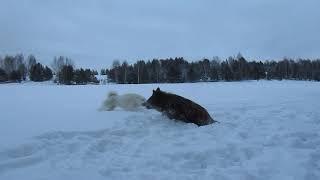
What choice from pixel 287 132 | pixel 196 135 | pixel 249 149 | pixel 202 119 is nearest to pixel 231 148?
pixel 249 149

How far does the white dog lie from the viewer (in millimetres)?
13344

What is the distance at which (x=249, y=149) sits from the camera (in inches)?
295

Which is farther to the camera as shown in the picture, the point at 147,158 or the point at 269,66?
the point at 269,66

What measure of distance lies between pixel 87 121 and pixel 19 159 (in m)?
4.12

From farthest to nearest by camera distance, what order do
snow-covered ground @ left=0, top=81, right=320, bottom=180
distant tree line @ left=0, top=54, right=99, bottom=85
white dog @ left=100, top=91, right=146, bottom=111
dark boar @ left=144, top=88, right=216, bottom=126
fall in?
distant tree line @ left=0, top=54, right=99, bottom=85 < white dog @ left=100, top=91, right=146, bottom=111 < dark boar @ left=144, top=88, right=216, bottom=126 < snow-covered ground @ left=0, top=81, right=320, bottom=180

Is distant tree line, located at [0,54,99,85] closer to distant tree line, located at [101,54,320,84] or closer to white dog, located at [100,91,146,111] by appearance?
distant tree line, located at [101,54,320,84]

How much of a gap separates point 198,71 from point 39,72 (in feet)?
141

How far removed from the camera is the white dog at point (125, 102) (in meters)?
13.3

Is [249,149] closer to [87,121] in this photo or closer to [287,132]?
[287,132]

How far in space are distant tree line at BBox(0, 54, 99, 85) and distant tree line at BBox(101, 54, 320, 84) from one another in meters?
10.4

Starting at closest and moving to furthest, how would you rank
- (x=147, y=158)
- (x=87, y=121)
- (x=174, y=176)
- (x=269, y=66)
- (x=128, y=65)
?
(x=174, y=176) → (x=147, y=158) → (x=87, y=121) → (x=128, y=65) → (x=269, y=66)

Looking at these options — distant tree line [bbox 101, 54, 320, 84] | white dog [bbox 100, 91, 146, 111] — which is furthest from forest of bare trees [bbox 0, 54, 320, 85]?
white dog [bbox 100, 91, 146, 111]

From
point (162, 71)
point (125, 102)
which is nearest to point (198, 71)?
point (162, 71)

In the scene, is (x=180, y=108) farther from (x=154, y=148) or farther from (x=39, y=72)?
(x=39, y=72)
